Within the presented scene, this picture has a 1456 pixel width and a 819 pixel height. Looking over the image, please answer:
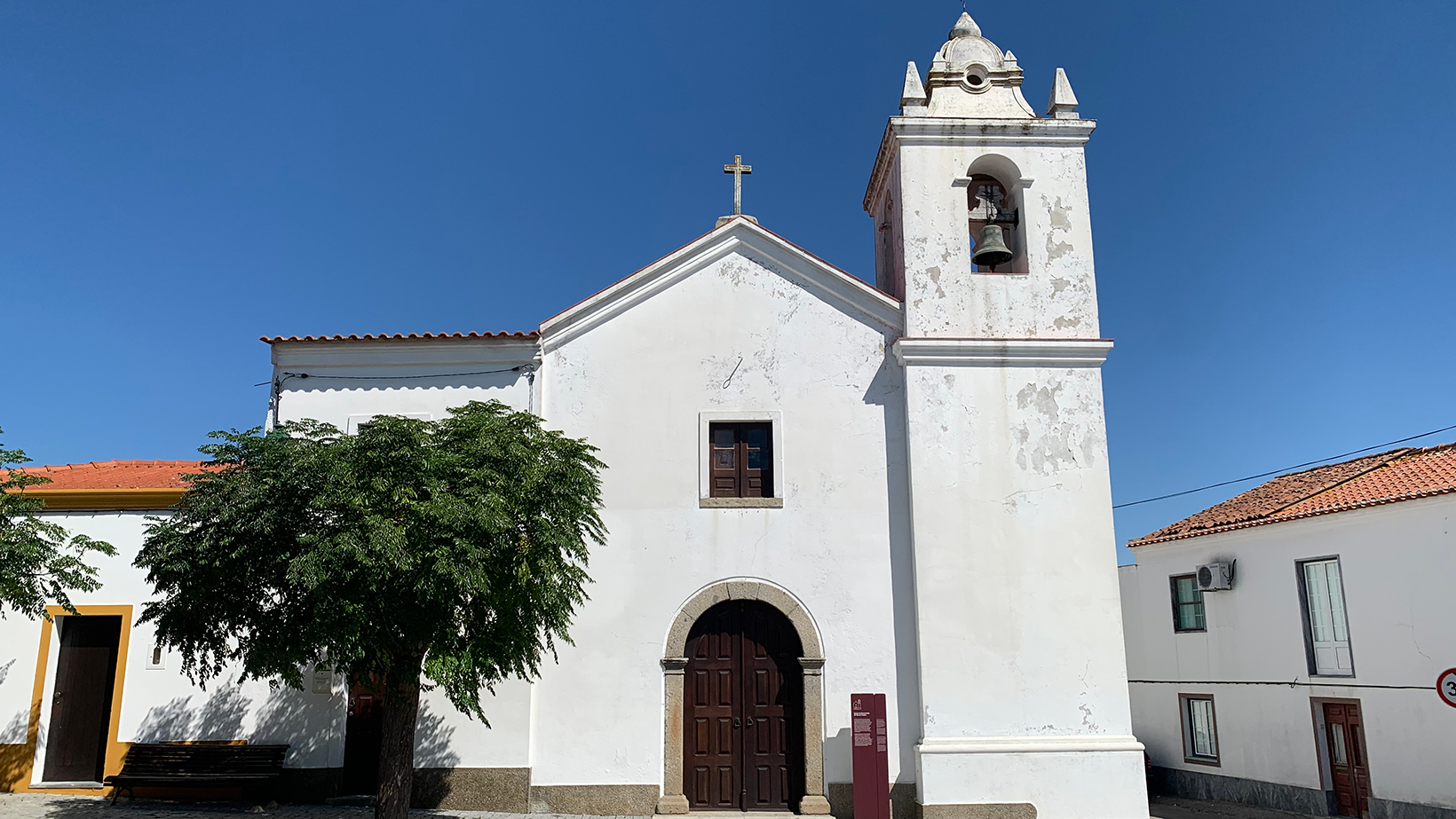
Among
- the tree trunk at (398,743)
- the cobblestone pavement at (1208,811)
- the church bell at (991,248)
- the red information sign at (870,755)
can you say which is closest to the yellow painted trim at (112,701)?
the tree trunk at (398,743)

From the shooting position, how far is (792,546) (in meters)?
11.6

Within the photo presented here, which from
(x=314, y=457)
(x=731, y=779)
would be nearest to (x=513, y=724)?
(x=731, y=779)

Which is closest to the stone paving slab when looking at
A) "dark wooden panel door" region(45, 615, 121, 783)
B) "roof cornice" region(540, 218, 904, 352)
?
"dark wooden panel door" region(45, 615, 121, 783)

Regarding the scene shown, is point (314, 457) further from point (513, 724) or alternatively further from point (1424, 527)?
point (1424, 527)

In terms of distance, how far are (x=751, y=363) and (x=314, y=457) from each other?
210 inches

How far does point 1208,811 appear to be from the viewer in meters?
17.6

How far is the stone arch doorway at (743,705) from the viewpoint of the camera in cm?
1109

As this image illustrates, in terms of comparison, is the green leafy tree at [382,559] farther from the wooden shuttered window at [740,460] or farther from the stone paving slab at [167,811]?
the wooden shuttered window at [740,460]

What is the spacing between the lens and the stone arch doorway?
36.4 feet

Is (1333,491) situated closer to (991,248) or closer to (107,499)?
(991,248)

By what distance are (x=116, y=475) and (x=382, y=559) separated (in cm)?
762

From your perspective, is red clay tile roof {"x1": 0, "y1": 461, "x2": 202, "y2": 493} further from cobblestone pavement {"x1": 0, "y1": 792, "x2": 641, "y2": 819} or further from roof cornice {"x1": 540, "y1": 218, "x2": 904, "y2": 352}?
roof cornice {"x1": 540, "y1": 218, "x2": 904, "y2": 352}

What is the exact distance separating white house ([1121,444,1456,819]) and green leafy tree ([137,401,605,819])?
1119 cm

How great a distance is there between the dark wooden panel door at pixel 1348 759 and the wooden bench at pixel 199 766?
15.7 m
